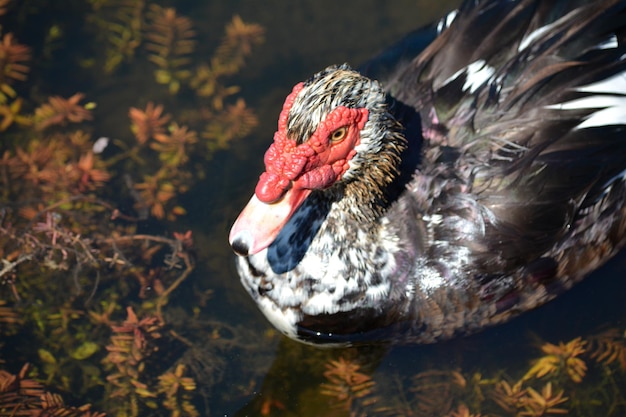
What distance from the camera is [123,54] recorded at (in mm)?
6176

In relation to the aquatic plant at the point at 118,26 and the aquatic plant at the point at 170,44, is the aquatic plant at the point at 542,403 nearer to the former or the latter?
the aquatic plant at the point at 170,44

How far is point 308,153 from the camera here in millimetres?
3801

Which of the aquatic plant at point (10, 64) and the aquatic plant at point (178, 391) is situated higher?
the aquatic plant at point (10, 64)

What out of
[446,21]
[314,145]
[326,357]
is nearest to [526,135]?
[446,21]

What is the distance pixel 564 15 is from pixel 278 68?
8.08ft

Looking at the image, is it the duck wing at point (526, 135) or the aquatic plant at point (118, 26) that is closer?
the duck wing at point (526, 135)

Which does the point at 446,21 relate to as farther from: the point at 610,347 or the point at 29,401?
the point at 29,401

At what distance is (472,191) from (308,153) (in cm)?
112

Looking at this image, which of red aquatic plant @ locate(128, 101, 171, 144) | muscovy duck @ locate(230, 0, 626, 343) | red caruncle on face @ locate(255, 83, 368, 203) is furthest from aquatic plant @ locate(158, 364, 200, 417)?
red aquatic plant @ locate(128, 101, 171, 144)

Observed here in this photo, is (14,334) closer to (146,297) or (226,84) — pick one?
(146,297)

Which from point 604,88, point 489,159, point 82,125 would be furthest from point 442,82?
point 82,125

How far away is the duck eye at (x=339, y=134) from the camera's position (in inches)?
152

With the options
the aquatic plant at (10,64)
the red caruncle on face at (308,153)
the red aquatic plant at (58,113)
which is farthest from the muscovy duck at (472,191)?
the aquatic plant at (10,64)

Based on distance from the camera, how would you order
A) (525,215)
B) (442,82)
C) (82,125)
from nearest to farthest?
(525,215) < (442,82) < (82,125)
